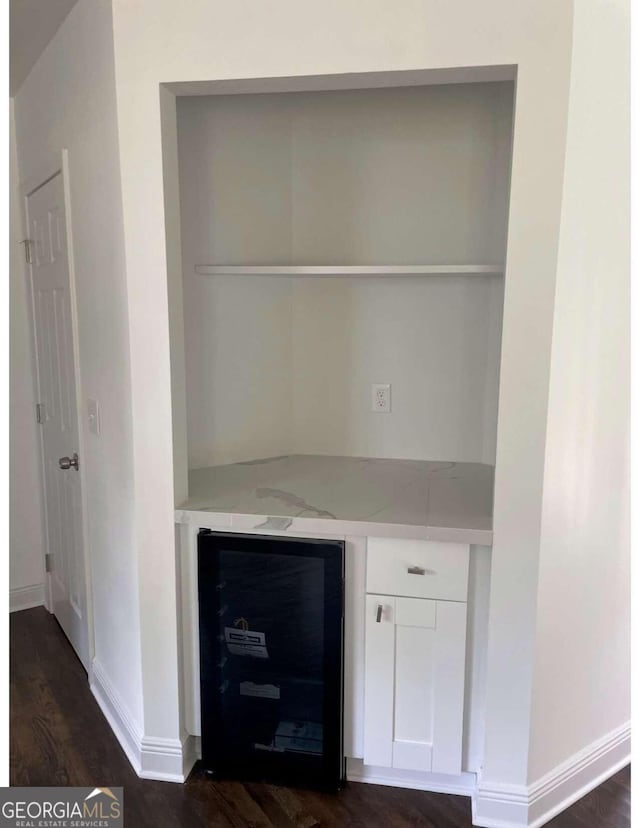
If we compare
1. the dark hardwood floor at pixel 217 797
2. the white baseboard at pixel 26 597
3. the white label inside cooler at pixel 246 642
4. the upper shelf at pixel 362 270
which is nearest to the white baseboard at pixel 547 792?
the dark hardwood floor at pixel 217 797

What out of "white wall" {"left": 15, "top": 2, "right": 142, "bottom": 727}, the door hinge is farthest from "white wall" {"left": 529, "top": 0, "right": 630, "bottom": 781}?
the door hinge

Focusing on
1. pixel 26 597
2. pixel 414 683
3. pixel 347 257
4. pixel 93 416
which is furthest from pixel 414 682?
pixel 26 597

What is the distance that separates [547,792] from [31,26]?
2993 mm

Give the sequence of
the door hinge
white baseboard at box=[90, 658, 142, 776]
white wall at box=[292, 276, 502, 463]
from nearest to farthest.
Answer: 1. white baseboard at box=[90, 658, 142, 776]
2. white wall at box=[292, 276, 502, 463]
3. the door hinge

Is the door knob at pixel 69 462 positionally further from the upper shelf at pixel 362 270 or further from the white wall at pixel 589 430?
the white wall at pixel 589 430

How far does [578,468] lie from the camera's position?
72.1 inches

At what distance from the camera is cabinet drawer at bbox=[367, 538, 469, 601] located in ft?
6.10

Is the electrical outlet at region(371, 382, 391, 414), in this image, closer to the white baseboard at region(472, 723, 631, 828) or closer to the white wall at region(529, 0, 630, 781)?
the white wall at region(529, 0, 630, 781)

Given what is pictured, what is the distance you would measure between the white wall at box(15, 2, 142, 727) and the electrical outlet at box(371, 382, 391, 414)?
0.96 meters

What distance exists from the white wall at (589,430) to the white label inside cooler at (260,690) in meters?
0.78

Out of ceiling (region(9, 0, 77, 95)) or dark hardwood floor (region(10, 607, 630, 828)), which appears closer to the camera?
dark hardwood floor (region(10, 607, 630, 828))

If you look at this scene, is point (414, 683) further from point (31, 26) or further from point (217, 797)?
point (31, 26)

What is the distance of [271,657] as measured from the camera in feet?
6.61

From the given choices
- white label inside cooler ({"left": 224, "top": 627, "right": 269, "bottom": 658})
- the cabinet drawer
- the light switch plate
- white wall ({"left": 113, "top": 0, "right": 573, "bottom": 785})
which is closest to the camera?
white wall ({"left": 113, "top": 0, "right": 573, "bottom": 785})
